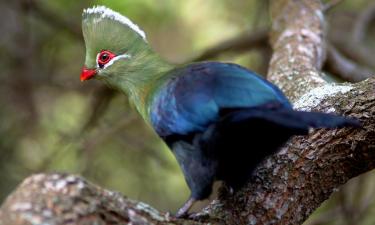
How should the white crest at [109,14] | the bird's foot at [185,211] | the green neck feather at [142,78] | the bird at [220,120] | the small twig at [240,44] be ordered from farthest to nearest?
the small twig at [240,44], the white crest at [109,14], the green neck feather at [142,78], the bird's foot at [185,211], the bird at [220,120]

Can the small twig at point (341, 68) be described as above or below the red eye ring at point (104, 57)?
above

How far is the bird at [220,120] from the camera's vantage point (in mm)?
2367

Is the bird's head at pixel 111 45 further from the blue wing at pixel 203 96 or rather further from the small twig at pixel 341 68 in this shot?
the small twig at pixel 341 68

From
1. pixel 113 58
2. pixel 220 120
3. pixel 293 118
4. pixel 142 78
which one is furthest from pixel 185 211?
pixel 113 58

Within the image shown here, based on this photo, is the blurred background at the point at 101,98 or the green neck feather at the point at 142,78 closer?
the green neck feather at the point at 142,78

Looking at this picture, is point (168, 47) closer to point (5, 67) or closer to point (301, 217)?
point (5, 67)

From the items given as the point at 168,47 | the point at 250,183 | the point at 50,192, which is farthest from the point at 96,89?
the point at 50,192

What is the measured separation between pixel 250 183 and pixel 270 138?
288 millimetres

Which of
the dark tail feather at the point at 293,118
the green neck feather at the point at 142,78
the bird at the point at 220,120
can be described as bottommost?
the dark tail feather at the point at 293,118

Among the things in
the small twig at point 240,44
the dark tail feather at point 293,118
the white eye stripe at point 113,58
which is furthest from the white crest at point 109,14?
the small twig at point 240,44

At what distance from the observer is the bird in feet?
7.77

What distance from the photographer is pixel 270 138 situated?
8.23 ft

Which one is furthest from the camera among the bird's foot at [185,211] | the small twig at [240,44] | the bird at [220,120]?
the small twig at [240,44]

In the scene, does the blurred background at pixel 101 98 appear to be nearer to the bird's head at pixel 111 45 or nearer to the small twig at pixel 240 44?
the small twig at pixel 240 44
